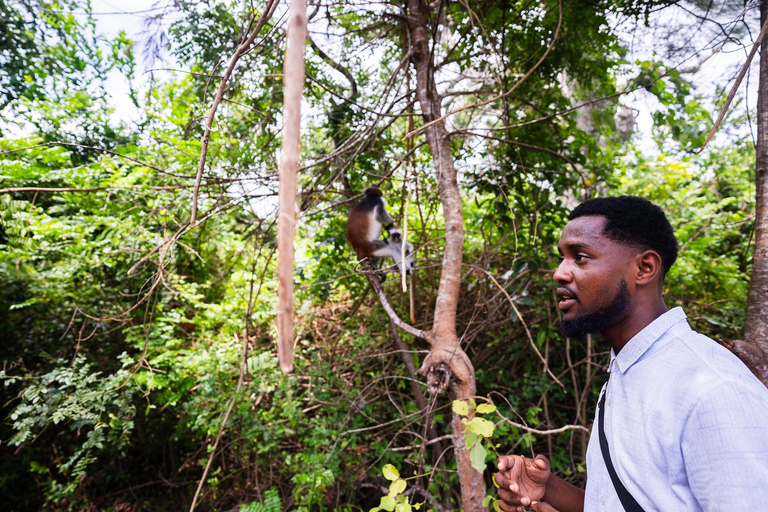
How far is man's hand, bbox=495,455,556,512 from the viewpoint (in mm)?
1442

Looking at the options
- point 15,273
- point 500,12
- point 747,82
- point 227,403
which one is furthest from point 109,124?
point 747,82

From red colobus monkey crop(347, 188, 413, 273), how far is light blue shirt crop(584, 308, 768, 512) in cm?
317

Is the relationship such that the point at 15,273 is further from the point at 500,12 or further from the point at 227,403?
the point at 500,12

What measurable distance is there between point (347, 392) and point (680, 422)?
321 cm

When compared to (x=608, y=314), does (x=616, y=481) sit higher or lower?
lower

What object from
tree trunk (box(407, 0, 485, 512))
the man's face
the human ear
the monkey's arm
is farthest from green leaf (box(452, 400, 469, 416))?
the monkey's arm

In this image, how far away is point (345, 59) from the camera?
372 centimetres

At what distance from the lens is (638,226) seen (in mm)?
1278


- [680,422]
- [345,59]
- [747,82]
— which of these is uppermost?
[345,59]

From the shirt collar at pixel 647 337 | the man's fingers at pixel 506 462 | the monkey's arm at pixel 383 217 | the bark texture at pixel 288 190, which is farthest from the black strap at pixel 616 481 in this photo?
the monkey's arm at pixel 383 217

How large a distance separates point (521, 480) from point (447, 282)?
46.2 inches

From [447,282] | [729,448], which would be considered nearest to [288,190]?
[729,448]

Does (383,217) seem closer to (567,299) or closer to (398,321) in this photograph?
(398,321)

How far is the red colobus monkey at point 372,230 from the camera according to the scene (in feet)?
14.6
